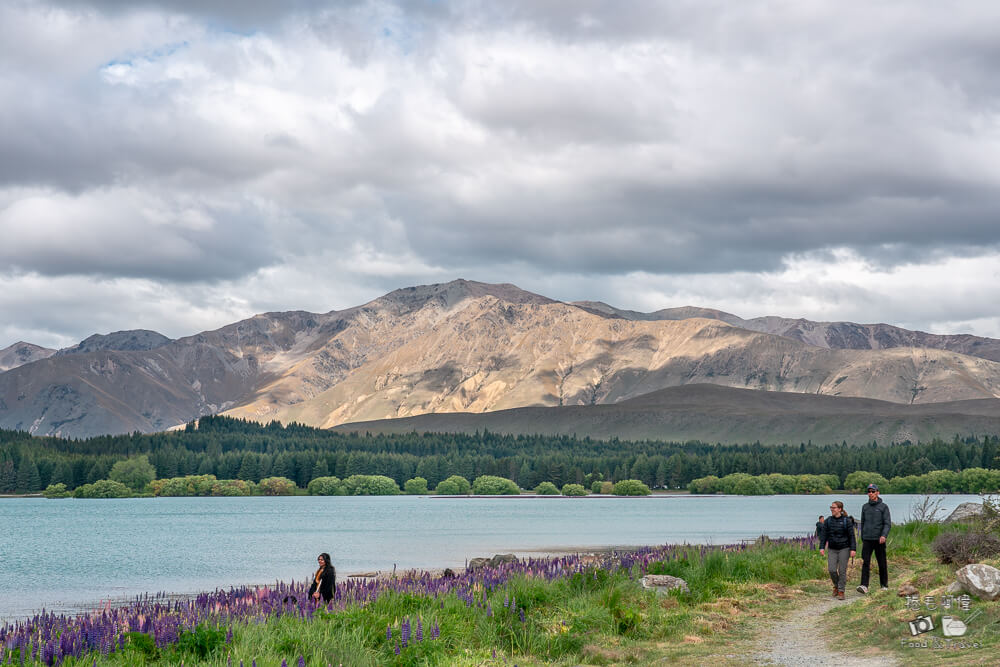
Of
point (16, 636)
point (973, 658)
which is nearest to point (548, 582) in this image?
point (973, 658)

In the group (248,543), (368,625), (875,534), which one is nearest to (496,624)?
(368,625)

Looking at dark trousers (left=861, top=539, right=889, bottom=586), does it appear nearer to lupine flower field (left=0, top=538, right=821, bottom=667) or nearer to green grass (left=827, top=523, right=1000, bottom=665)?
green grass (left=827, top=523, right=1000, bottom=665)

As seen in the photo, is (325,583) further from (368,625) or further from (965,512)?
(965,512)

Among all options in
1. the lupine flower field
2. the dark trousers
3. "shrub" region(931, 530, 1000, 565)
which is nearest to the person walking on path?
the dark trousers

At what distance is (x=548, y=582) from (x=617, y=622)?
11.8ft

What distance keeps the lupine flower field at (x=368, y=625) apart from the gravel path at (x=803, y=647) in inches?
117

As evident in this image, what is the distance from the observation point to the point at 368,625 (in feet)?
62.9

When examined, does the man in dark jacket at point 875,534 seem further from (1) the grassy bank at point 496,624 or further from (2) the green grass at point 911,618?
(1) the grassy bank at point 496,624

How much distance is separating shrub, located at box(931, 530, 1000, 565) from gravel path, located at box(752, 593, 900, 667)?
554cm

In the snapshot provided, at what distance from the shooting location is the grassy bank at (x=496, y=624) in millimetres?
16844

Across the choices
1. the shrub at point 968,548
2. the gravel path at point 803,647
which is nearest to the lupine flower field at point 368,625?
the gravel path at point 803,647

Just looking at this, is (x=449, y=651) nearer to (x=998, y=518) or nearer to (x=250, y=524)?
(x=998, y=518)

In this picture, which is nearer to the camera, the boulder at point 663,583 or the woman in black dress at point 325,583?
the woman in black dress at point 325,583

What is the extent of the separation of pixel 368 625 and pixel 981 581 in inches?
546
